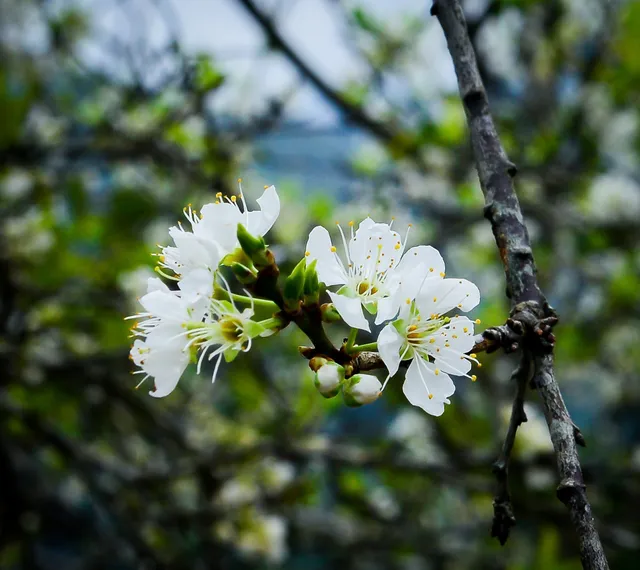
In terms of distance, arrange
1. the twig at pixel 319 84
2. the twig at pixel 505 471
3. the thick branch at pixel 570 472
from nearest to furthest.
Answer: the thick branch at pixel 570 472, the twig at pixel 505 471, the twig at pixel 319 84

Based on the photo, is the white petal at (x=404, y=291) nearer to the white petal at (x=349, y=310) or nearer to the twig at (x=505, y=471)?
the white petal at (x=349, y=310)

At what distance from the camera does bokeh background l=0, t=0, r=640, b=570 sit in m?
2.27

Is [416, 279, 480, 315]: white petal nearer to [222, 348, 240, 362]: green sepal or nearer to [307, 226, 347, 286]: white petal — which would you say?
[307, 226, 347, 286]: white petal

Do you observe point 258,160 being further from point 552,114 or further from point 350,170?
point 552,114

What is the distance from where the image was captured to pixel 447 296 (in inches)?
30.6

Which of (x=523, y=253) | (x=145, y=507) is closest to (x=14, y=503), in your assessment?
(x=145, y=507)

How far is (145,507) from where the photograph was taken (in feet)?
7.63

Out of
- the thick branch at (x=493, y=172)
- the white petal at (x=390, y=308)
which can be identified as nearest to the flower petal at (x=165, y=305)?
the white petal at (x=390, y=308)

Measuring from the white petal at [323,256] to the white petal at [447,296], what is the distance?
101 mm

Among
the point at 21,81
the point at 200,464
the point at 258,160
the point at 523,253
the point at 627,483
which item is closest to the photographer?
the point at 523,253

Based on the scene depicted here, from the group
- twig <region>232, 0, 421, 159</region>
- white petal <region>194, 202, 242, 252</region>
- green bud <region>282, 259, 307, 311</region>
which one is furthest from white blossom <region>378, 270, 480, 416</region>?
twig <region>232, 0, 421, 159</region>

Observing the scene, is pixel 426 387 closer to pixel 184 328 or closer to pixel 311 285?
pixel 311 285

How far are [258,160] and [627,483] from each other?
2.47 meters

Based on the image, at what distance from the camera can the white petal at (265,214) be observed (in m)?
0.78
